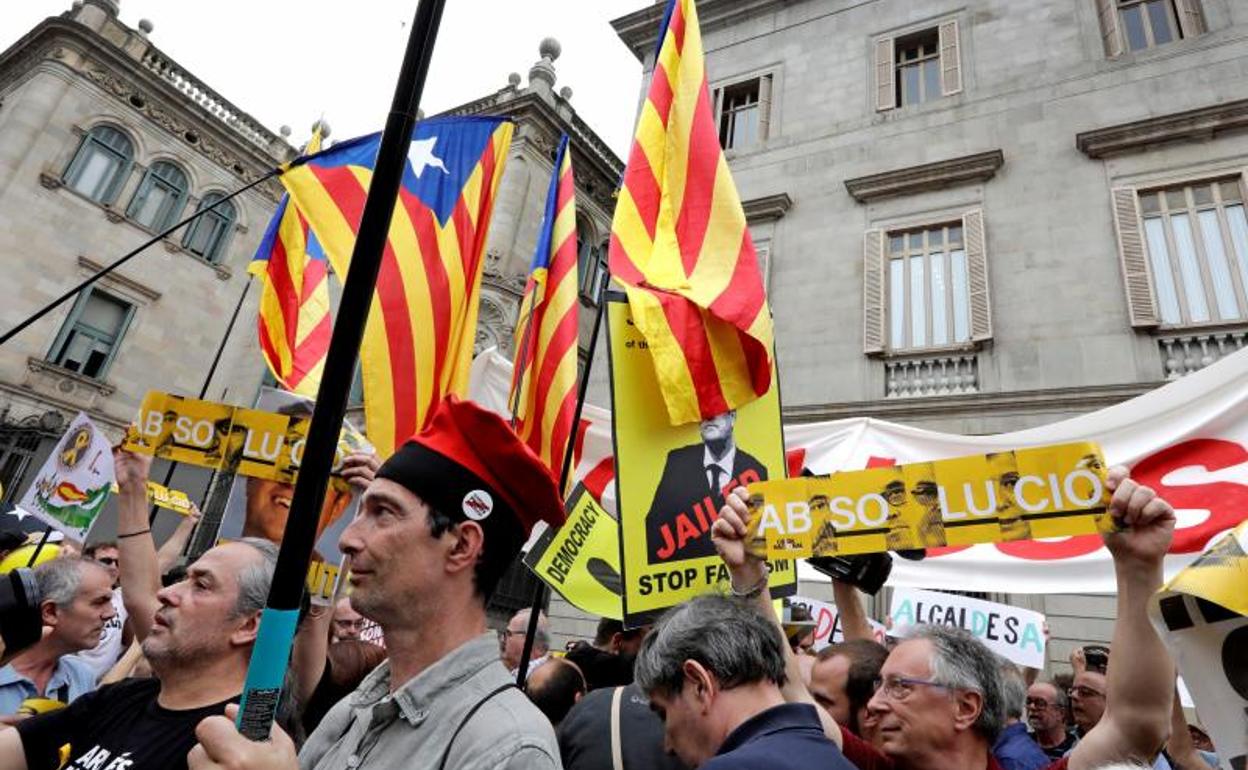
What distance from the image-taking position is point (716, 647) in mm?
2090

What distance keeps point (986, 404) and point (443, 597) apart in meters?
9.21

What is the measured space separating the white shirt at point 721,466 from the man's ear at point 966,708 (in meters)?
1.28

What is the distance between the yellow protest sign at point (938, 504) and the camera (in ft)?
7.35

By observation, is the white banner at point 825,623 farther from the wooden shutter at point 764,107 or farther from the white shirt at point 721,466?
the wooden shutter at point 764,107

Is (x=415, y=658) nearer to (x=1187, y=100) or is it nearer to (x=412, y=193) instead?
(x=412, y=193)

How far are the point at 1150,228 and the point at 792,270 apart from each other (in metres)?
4.83

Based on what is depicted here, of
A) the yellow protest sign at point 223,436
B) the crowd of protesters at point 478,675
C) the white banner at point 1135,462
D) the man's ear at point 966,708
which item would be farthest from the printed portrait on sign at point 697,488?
the white banner at point 1135,462

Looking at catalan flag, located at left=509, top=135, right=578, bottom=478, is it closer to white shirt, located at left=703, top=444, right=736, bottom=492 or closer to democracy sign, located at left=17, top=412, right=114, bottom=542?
white shirt, located at left=703, top=444, right=736, bottom=492

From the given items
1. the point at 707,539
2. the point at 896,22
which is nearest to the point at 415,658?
the point at 707,539

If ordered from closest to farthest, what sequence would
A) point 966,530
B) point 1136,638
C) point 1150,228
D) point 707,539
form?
point 1136,638, point 966,530, point 707,539, point 1150,228

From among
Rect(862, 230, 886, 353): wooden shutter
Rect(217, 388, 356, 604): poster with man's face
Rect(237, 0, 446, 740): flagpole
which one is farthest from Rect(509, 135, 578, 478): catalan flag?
Rect(862, 230, 886, 353): wooden shutter

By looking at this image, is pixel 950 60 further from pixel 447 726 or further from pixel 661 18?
pixel 447 726

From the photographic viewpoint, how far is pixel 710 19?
1488cm

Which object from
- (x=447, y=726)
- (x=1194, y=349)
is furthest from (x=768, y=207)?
(x=447, y=726)
